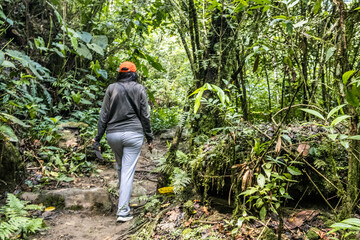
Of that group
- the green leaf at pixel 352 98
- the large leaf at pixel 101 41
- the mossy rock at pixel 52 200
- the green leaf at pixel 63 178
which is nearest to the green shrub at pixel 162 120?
the large leaf at pixel 101 41

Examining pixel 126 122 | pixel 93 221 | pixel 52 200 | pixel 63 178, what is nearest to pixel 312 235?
pixel 126 122

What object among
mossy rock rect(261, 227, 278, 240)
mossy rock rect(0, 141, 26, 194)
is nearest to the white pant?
mossy rock rect(0, 141, 26, 194)

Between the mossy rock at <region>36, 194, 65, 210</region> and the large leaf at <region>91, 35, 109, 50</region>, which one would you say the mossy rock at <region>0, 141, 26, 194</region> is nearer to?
the mossy rock at <region>36, 194, 65, 210</region>

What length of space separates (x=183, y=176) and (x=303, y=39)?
6.57 ft

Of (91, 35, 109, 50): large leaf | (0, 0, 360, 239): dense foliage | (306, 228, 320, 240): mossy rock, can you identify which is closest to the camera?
(0, 0, 360, 239): dense foliage

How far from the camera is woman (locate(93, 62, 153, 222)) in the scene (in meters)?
4.20

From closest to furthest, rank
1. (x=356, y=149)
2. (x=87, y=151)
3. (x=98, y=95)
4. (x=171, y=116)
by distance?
(x=356, y=149) → (x=87, y=151) → (x=98, y=95) → (x=171, y=116)

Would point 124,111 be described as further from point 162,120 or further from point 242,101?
point 162,120

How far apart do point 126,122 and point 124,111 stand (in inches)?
7.1

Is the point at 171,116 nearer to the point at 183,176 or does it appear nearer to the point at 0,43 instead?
the point at 0,43

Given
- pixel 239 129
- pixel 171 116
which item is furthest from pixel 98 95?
pixel 239 129

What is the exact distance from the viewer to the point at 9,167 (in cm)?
451

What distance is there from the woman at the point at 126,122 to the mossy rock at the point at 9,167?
1.64 meters

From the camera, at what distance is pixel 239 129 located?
2916 millimetres
